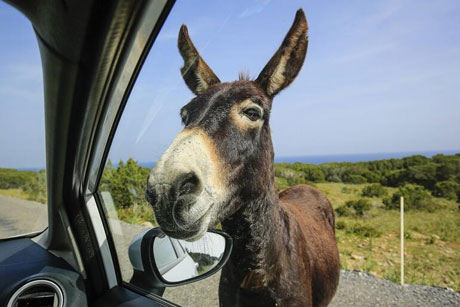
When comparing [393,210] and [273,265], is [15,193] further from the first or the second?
[393,210]

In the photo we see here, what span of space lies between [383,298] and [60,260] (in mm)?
2239

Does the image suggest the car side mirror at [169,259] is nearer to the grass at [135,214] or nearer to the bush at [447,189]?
the grass at [135,214]

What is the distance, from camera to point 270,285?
1605 millimetres

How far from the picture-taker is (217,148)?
1.33m

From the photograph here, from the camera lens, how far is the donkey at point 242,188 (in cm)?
122

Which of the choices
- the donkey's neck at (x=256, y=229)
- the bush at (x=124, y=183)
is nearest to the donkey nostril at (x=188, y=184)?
the donkey's neck at (x=256, y=229)

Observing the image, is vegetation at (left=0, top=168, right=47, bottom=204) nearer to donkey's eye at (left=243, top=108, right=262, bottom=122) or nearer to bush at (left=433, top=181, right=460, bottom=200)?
donkey's eye at (left=243, top=108, right=262, bottom=122)

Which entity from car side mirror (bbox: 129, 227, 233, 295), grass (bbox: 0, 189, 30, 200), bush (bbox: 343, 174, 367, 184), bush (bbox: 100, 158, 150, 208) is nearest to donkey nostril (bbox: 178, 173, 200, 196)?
car side mirror (bbox: 129, 227, 233, 295)

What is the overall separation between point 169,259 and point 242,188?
957 mm

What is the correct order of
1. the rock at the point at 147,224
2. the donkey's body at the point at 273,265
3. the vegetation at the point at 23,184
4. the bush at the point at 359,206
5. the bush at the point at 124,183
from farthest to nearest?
the vegetation at the point at 23,184, the bush at the point at 124,183, the rock at the point at 147,224, the donkey's body at the point at 273,265, the bush at the point at 359,206

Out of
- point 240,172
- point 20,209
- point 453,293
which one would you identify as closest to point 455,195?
point 453,293

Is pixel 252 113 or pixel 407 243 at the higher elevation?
pixel 252 113

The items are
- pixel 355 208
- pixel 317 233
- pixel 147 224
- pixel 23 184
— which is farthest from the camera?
pixel 23 184

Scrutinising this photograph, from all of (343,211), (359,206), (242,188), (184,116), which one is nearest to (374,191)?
(359,206)
